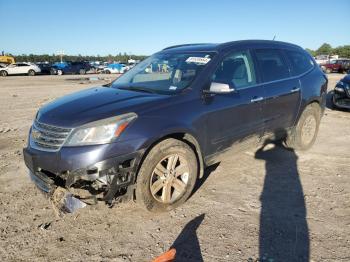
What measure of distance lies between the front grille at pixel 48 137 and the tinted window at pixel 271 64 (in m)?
2.94

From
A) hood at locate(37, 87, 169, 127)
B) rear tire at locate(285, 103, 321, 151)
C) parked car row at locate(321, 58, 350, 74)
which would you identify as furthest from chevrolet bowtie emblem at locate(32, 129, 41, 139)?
parked car row at locate(321, 58, 350, 74)

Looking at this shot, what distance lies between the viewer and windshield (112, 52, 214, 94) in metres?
4.36

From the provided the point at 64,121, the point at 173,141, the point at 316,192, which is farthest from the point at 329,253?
the point at 64,121

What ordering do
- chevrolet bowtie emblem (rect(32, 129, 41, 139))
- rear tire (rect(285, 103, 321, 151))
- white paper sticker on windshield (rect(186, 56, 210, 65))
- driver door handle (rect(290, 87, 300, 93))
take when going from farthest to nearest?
rear tire (rect(285, 103, 321, 151)) → driver door handle (rect(290, 87, 300, 93)) → white paper sticker on windshield (rect(186, 56, 210, 65)) → chevrolet bowtie emblem (rect(32, 129, 41, 139))

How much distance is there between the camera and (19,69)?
36219 millimetres

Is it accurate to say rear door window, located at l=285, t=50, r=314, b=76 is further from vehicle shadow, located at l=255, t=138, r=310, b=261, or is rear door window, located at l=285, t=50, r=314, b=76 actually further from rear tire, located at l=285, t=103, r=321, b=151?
vehicle shadow, located at l=255, t=138, r=310, b=261

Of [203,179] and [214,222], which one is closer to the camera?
[214,222]

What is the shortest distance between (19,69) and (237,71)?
36.1 meters

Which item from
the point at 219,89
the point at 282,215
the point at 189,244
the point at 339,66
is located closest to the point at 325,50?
the point at 339,66

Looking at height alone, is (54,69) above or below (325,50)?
below

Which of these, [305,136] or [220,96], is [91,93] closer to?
[220,96]

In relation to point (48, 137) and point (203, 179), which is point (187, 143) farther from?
point (48, 137)

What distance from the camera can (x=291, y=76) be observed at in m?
5.62

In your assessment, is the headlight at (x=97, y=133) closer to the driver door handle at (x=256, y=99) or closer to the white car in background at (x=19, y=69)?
the driver door handle at (x=256, y=99)
